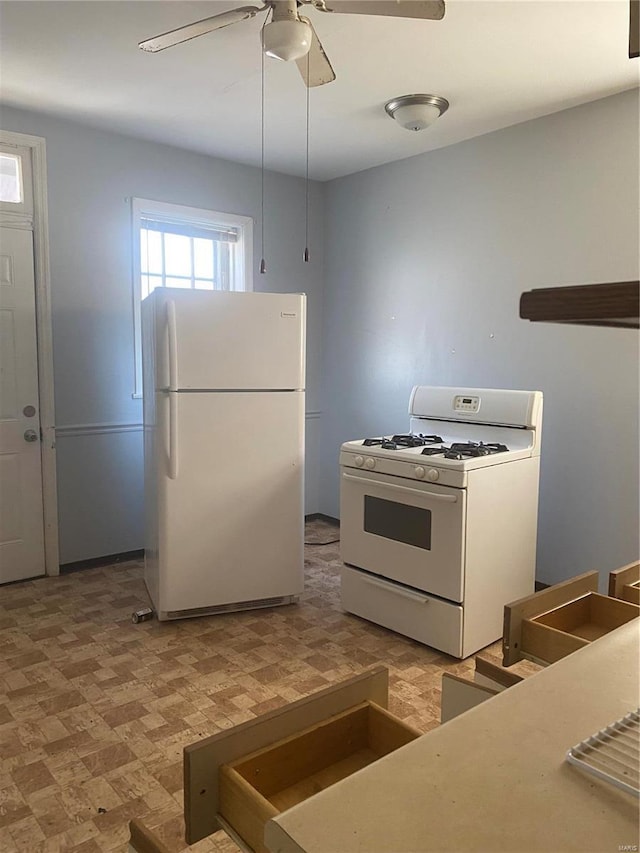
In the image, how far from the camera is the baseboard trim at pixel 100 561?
152 inches

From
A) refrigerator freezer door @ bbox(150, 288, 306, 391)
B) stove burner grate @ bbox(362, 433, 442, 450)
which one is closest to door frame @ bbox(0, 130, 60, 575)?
refrigerator freezer door @ bbox(150, 288, 306, 391)

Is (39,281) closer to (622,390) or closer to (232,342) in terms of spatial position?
(232,342)

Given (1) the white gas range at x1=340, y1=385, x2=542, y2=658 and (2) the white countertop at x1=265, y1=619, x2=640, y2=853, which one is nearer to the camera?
(2) the white countertop at x1=265, y1=619, x2=640, y2=853

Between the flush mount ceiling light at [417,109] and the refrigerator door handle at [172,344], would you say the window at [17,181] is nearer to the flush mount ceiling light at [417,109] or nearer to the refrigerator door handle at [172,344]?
the refrigerator door handle at [172,344]

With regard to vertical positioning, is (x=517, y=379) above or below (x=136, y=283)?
below

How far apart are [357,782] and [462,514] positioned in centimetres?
208

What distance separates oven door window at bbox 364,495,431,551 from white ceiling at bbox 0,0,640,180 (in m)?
1.96

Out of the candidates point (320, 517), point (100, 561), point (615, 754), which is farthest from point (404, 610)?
point (615, 754)

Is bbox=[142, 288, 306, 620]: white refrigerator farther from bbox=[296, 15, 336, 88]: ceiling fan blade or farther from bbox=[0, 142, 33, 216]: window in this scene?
bbox=[296, 15, 336, 88]: ceiling fan blade

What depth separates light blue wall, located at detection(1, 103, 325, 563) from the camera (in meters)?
3.70

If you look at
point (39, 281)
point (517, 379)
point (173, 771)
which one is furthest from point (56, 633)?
point (517, 379)

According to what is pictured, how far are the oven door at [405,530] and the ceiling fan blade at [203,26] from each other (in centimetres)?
190

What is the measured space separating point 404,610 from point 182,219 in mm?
2856

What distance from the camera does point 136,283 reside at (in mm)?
3998
